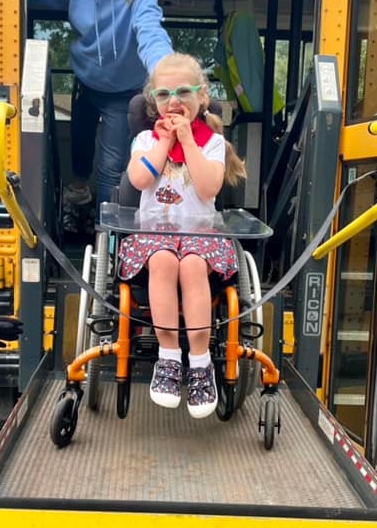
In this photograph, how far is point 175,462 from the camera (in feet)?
7.57

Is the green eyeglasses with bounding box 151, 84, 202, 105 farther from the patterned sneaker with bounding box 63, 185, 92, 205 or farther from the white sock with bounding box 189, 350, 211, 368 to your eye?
the patterned sneaker with bounding box 63, 185, 92, 205

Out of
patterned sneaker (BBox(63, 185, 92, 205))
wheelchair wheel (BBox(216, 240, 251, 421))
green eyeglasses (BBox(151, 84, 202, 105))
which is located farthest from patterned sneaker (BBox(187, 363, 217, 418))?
patterned sneaker (BBox(63, 185, 92, 205))

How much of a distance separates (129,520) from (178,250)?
930 millimetres

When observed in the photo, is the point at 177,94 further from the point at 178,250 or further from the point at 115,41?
the point at 115,41

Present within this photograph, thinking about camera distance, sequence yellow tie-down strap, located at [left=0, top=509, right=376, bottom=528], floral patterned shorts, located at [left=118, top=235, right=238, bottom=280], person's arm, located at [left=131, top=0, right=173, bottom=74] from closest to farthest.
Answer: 1. yellow tie-down strap, located at [left=0, top=509, right=376, bottom=528]
2. floral patterned shorts, located at [left=118, top=235, right=238, bottom=280]
3. person's arm, located at [left=131, top=0, right=173, bottom=74]

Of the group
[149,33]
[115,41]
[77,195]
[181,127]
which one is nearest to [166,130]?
[181,127]

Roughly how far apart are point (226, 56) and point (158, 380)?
322 centimetres

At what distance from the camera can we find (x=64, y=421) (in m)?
2.38

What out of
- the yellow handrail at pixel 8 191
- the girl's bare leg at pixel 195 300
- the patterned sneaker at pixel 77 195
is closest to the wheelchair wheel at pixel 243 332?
the girl's bare leg at pixel 195 300

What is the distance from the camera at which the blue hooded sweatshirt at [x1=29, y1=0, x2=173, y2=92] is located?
10.6 ft

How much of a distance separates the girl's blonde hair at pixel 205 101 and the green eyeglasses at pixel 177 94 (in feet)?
0.11

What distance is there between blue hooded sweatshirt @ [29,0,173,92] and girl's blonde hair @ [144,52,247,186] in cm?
50

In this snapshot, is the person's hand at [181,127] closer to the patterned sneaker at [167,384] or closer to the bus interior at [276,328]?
the bus interior at [276,328]

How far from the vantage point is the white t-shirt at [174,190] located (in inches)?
102
